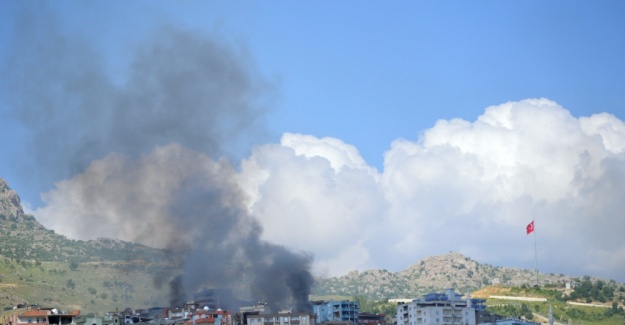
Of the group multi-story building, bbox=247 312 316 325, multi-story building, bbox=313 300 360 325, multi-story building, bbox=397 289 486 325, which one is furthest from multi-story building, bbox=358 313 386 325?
multi-story building, bbox=247 312 316 325

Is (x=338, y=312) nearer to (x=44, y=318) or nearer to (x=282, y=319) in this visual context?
(x=282, y=319)

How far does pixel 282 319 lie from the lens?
169625 millimetres

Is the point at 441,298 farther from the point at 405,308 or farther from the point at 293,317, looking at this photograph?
the point at 293,317

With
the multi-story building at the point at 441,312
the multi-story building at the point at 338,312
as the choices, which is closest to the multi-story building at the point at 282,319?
the multi-story building at the point at 338,312

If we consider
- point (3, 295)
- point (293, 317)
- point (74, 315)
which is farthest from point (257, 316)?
point (3, 295)

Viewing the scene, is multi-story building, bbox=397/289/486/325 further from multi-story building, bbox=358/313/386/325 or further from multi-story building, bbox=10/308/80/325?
multi-story building, bbox=10/308/80/325

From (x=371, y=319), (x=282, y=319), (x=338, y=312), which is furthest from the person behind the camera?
(x=371, y=319)

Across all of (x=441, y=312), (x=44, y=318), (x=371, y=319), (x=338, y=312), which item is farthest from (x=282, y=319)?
(x=44, y=318)

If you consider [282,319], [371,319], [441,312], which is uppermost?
[371,319]

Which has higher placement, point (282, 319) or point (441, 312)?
point (441, 312)

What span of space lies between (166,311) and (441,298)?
40.2m

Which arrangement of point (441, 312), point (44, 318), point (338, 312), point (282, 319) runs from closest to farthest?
point (44, 318)
point (441, 312)
point (282, 319)
point (338, 312)

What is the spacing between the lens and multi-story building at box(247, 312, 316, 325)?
16888 centimetres

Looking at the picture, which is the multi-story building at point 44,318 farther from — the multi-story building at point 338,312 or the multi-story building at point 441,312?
the multi-story building at point 441,312
